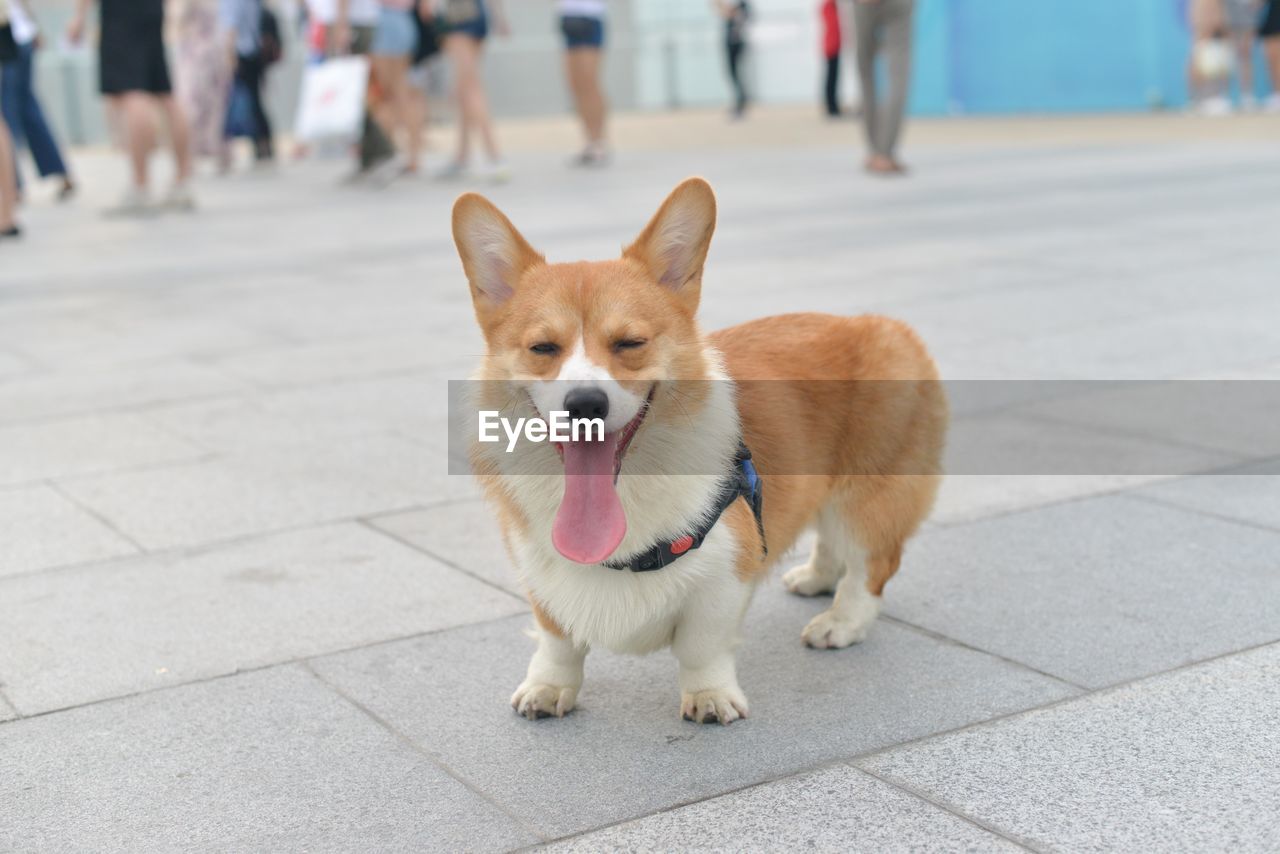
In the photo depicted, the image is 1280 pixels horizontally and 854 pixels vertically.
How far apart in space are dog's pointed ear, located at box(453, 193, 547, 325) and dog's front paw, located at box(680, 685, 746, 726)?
0.91 metres

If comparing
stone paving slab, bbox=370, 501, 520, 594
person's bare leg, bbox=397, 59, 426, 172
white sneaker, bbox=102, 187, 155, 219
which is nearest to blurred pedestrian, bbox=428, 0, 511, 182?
person's bare leg, bbox=397, 59, 426, 172

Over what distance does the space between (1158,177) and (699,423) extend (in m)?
10.3

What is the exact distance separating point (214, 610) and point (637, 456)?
1.48 m

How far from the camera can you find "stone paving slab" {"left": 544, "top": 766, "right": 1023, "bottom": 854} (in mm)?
2641

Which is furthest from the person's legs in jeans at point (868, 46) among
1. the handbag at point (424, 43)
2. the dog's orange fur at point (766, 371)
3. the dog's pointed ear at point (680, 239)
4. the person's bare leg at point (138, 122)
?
the dog's pointed ear at point (680, 239)

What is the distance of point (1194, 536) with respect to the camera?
4254 mm

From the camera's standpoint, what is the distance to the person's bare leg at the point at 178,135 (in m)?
12.3

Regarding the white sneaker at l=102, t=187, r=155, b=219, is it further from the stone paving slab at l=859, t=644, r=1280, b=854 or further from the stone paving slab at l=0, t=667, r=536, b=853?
the stone paving slab at l=859, t=644, r=1280, b=854

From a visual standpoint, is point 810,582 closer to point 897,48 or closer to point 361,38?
point 897,48

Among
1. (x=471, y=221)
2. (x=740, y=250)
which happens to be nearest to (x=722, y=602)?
(x=471, y=221)

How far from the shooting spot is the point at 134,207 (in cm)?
1306

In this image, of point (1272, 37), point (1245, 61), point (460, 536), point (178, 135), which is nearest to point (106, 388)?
point (460, 536)

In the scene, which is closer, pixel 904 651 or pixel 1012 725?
pixel 1012 725

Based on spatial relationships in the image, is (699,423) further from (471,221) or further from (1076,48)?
(1076,48)
